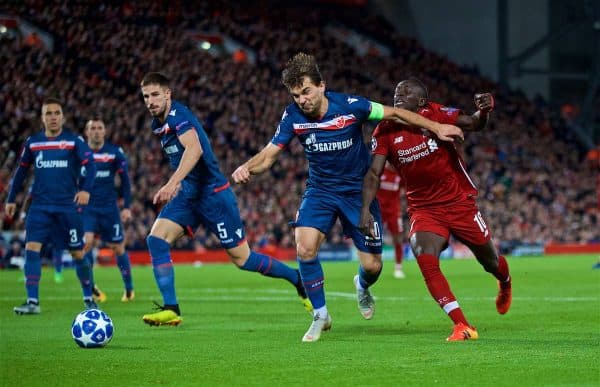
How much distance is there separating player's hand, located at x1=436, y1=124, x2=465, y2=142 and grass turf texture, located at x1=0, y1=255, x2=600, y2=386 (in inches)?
71.8

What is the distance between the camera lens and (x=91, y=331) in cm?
993

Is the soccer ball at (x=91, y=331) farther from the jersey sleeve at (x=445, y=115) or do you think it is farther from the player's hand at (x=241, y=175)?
the jersey sleeve at (x=445, y=115)

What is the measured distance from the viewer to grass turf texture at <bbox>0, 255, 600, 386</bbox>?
7.71m

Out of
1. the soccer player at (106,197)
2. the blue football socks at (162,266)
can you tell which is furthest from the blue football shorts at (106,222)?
the blue football socks at (162,266)

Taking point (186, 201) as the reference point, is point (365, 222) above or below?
below

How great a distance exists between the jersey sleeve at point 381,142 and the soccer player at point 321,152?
5.4 inches

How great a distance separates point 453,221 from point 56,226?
21.4 ft

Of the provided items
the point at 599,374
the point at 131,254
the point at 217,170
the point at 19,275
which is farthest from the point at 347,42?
the point at 599,374

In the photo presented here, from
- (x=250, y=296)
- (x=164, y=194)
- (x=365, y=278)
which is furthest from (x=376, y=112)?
(x=250, y=296)

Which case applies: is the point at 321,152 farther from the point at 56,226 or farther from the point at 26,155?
the point at 56,226

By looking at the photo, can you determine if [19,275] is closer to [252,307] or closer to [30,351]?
[252,307]

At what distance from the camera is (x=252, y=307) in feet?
49.4

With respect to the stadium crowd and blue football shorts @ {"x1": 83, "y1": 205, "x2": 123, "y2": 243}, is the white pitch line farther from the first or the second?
the stadium crowd

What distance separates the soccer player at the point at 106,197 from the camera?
17.3 metres
